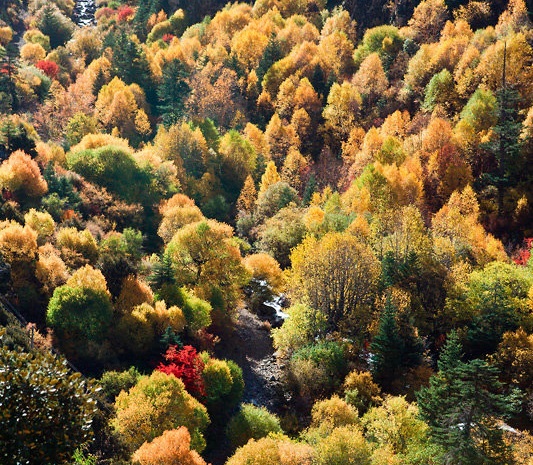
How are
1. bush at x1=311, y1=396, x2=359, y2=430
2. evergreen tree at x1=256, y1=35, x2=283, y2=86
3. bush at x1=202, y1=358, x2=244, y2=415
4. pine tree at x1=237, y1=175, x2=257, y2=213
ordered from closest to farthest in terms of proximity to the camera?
1. bush at x1=311, y1=396, x2=359, y2=430
2. bush at x1=202, y1=358, x2=244, y2=415
3. pine tree at x1=237, y1=175, x2=257, y2=213
4. evergreen tree at x1=256, y1=35, x2=283, y2=86

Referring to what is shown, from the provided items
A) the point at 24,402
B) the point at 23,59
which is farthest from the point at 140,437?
the point at 23,59

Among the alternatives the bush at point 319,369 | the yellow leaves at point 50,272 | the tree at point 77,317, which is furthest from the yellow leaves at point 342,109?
the tree at point 77,317

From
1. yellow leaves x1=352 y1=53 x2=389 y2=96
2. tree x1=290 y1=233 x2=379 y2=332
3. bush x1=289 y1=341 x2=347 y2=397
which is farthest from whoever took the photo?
yellow leaves x1=352 y1=53 x2=389 y2=96

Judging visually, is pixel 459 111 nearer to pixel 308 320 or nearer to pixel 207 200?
pixel 207 200

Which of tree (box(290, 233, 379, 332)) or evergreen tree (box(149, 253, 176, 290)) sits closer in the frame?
tree (box(290, 233, 379, 332))

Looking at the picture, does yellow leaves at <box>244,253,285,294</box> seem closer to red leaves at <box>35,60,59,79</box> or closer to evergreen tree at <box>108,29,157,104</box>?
evergreen tree at <box>108,29,157,104</box>

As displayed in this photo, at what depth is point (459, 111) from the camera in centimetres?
11469

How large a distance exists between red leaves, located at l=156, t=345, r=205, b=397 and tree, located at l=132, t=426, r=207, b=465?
11629 millimetres

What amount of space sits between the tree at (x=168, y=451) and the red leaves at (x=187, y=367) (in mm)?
11629

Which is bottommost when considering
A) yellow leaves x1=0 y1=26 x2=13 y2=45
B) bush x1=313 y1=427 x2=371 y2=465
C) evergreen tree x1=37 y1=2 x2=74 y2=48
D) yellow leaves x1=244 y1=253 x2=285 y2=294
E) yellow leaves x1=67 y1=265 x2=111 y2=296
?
bush x1=313 y1=427 x2=371 y2=465

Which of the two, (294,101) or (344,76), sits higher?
(344,76)

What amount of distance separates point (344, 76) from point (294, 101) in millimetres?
15996

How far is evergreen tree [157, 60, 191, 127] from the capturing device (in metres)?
130

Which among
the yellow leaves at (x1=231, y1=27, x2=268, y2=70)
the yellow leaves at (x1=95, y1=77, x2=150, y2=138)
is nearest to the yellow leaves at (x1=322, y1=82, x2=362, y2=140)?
the yellow leaves at (x1=231, y1=27, x2=268, y2=70)
